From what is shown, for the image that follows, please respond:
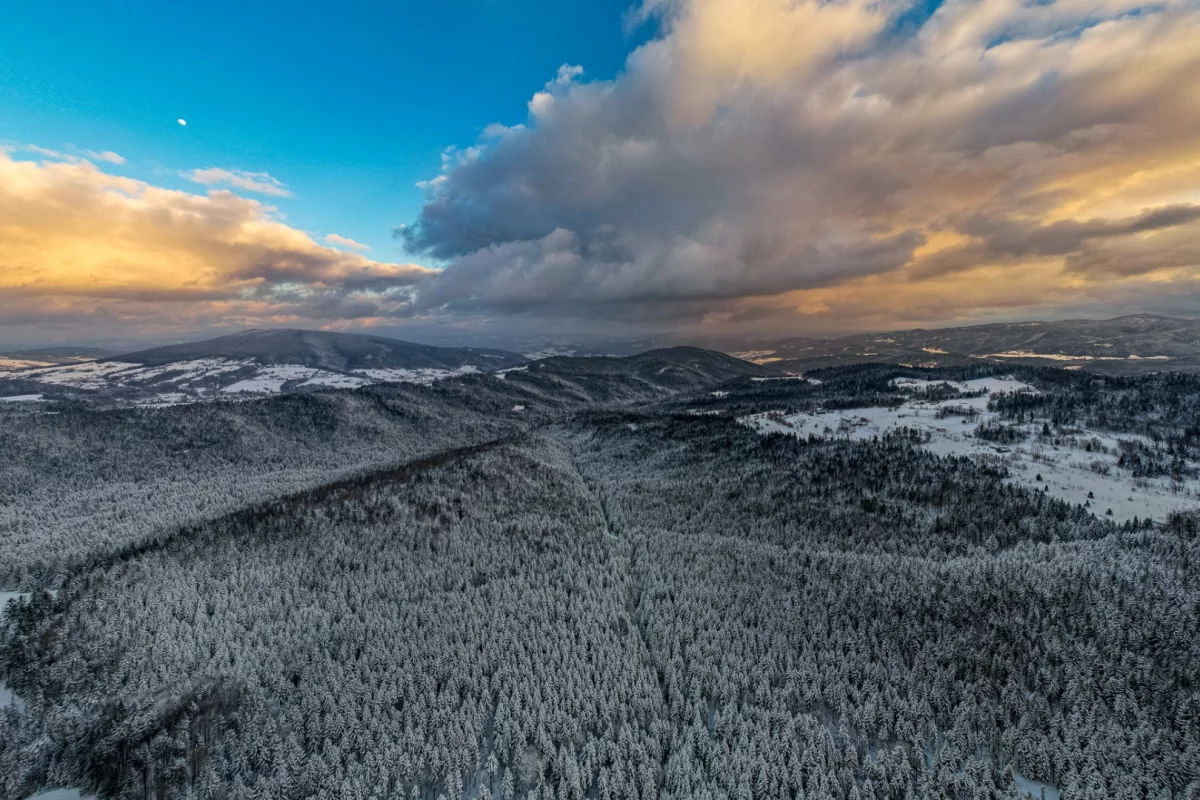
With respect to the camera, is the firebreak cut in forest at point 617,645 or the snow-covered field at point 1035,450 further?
the snow-covered field at point 1035,450

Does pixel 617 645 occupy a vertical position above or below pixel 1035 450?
below

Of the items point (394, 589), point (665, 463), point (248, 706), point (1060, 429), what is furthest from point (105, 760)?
point (1060, 429)

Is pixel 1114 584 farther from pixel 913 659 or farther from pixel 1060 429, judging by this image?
pixel 1060 429

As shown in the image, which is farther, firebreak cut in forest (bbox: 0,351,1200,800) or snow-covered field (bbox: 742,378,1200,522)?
snow-covered field (bbox: 742,378,1200,522)
